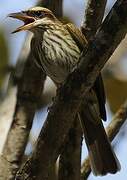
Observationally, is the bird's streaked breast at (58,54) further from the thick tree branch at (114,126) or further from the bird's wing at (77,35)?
the thick tree branch at (114,126)

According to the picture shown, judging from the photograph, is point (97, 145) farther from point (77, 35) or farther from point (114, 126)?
point (77, 35)

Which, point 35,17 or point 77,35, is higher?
point 77,35

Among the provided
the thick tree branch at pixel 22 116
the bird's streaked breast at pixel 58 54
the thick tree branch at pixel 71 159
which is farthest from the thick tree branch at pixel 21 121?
the thick tree branch at pixel 71 159

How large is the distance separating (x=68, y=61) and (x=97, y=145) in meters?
0.61

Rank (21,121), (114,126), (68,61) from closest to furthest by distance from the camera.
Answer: (21,121) < (114,126) < (68,61)

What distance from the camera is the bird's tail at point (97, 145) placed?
11.3 feet

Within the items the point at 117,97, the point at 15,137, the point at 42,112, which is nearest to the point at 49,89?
the point at 42,112

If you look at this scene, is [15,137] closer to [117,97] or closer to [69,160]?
[69,160]

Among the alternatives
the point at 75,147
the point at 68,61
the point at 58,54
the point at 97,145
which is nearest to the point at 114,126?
the point at 97,145

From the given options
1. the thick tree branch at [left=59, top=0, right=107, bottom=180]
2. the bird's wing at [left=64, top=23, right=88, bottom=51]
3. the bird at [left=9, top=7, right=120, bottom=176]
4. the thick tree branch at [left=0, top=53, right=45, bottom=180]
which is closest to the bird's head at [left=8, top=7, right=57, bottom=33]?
the bird at [left=9, top=7, right=120, bottom=176]

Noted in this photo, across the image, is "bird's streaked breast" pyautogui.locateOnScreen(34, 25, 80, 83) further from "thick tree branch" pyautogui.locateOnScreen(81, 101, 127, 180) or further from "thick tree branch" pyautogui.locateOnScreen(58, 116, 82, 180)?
"thick tree branch" pyautogui.locateOnScreen(58, 116, 82, 180)

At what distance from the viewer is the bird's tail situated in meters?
3.43

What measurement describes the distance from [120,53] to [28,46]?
2.19 ft

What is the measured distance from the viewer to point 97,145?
11.7 feet
